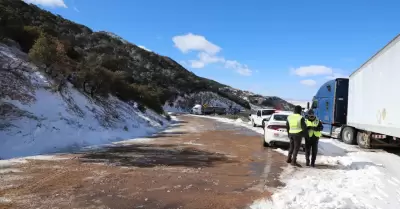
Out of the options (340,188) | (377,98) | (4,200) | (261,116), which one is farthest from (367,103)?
(261,116)

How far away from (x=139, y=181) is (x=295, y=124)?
5.21m

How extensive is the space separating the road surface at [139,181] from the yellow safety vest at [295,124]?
112 cm

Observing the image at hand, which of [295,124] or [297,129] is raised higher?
[295,124]

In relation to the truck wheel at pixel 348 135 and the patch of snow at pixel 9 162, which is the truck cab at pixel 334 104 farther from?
the patch of snow at pixel 9 162

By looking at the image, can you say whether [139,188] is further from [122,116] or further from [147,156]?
[122,116]

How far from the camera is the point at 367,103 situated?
Result: 1625 centimetres

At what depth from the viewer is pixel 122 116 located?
2456 centimetres

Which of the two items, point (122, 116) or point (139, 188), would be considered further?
point (122, 116)

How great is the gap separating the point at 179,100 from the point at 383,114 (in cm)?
8461

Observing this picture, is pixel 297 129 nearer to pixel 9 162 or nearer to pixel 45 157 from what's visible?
pixel 45 157

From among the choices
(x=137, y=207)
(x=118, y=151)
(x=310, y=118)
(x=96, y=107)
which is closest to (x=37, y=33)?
(x=96, y=107)

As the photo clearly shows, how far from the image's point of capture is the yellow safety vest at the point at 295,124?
1153cm

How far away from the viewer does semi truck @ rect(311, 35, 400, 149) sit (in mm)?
12508

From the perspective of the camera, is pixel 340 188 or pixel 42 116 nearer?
pixel 340 188
